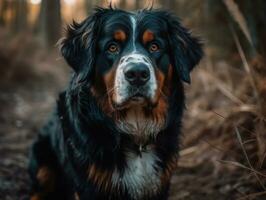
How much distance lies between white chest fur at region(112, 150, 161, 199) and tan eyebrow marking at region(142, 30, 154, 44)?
108 cm

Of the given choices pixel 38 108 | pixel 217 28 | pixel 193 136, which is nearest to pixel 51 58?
pixel 38 108

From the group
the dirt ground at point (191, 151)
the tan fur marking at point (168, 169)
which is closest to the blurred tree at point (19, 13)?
the dirt ground at point (191, 151)

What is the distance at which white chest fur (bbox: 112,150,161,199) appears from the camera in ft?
14.8

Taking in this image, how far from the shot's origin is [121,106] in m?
4.33

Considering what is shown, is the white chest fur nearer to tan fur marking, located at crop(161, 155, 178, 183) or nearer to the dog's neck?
tan fur marking, located at crop(161, 155, 178, 183)

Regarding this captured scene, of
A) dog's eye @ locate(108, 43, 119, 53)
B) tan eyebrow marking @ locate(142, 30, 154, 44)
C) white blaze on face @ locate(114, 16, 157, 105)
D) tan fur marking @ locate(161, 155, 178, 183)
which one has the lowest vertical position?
tan fur marking @ locate(161, 155, 178, 183)

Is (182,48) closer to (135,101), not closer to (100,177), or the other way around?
(135,101)

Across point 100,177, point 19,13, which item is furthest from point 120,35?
point 19,13

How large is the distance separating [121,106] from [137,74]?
41 centimetres

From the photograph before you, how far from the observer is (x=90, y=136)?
453 centimetres

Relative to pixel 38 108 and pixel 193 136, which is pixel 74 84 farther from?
pixel 38 108

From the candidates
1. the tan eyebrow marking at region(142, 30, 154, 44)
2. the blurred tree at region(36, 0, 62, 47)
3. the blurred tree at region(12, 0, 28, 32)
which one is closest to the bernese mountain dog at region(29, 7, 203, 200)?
the tan eyebrow marking at region(142, 30, 154, 44)

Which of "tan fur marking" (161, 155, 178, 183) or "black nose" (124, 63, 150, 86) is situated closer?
"black nose" (124, 63, 150, 86)

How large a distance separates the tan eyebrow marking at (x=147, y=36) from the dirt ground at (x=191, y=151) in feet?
3.11
